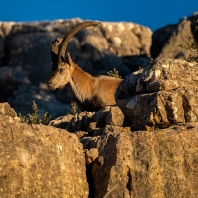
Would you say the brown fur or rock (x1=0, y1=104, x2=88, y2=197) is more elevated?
the brown fur

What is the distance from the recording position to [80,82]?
51.0 ft

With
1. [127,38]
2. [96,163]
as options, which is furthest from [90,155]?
[127,38]

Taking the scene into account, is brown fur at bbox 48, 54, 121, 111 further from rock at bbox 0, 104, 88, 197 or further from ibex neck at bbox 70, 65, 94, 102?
rock at bbox 0, 104, 88, 197

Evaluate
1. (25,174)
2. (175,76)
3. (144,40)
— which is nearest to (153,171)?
(25,174)

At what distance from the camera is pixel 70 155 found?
7.56 meters

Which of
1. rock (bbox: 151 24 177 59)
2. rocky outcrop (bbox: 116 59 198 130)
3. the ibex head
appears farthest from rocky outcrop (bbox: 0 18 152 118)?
rocky outcrop (bbox: 116 59 198 130)

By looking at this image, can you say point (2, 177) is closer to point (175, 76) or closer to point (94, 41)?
point (175, 76)

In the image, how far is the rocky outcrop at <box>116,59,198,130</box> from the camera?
29.2 ft

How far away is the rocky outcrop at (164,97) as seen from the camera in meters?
8.91

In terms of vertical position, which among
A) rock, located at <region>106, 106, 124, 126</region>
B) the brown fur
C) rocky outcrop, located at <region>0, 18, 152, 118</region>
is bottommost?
rock, located at <region>106, 106, 124, 126</region>

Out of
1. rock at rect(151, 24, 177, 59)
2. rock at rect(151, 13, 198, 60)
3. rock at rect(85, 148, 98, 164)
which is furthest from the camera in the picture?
rock at rect(151, 24, 177, 59)

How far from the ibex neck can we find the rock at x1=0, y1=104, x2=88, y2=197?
7.63 metres

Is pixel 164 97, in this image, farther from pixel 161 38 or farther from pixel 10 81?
pixel 10 81

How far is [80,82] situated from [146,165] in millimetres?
8107
